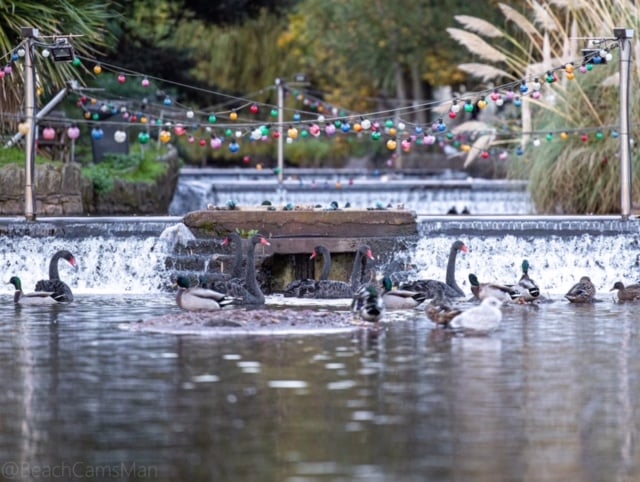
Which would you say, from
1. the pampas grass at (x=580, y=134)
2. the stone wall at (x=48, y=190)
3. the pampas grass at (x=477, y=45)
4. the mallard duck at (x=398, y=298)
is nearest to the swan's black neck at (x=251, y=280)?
the mallard duck at (x=398, y=298)

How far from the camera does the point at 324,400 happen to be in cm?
1142

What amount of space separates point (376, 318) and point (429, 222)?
6924 mm

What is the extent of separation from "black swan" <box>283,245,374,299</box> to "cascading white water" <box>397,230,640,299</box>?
2.32 metres

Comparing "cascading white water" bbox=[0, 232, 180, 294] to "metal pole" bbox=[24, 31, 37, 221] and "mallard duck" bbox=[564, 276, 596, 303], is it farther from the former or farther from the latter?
"mallard duck" bbox=[564, 276, 596, 303]

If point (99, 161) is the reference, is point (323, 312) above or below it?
below

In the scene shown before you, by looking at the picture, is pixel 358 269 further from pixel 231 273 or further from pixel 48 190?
pixel 48 190

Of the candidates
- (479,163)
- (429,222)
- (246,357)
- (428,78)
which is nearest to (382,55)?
(428,78)

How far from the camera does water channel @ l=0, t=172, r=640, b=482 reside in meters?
9.46

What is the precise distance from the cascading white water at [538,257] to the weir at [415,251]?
1cm

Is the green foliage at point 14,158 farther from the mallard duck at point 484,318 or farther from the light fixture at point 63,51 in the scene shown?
the mallard duck at point 484,318

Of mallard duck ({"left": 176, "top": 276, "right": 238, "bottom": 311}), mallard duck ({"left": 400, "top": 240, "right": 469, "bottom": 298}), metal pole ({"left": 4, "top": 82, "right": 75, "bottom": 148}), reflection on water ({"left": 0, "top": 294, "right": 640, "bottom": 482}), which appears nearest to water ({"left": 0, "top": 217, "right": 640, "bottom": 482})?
reflection on water ({"left": 0, "top": 294, "right": 640, "bottom": 482})

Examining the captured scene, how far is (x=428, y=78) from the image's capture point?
52000mm

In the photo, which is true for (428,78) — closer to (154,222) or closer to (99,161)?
(99,161)

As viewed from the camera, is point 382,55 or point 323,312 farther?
point 382,55
